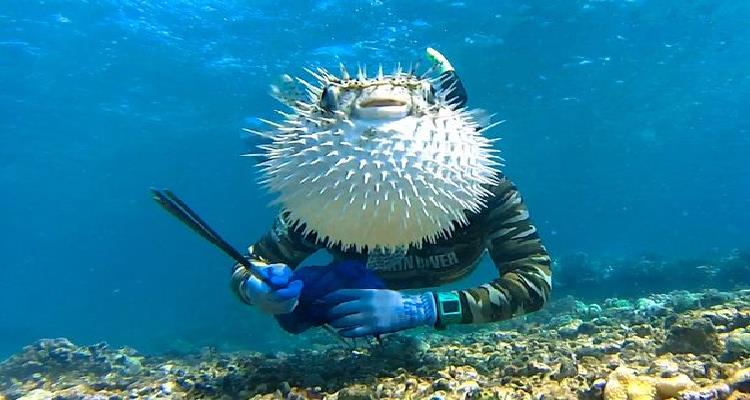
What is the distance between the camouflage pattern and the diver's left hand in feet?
0.82

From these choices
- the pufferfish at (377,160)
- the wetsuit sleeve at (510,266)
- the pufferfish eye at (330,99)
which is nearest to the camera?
the pufferfish at (377,160)

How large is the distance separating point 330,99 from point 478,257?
2.16 m

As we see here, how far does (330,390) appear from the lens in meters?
2.71

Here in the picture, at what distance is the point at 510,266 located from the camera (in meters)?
3.32

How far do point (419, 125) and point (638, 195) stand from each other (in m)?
91.0

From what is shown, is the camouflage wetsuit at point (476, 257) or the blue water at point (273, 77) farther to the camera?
the blue water at point (273, 77)

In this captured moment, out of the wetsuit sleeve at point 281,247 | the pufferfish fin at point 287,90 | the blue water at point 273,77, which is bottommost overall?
the wetsuit sleeve at point 281,247

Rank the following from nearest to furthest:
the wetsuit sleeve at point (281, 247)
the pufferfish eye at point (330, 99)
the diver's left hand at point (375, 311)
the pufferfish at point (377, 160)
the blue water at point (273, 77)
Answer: the pufferfish at point (377, 160), the pufferfish eye at point (330, 99), the diver's left hand at point (375, 311), the wetsuit sleeve at point (281, 247), the blue water at point (273, 77)

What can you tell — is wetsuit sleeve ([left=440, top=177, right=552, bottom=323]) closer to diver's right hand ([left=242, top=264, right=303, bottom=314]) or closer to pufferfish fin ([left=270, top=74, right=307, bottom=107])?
diver's right hand ([left=242, top=264, right=303, bottom=314])

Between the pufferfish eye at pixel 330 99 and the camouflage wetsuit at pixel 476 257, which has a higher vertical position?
the pufferfish eye at pixel 330 99

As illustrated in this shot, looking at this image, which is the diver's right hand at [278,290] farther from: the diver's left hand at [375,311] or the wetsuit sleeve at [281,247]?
the wetsuit sleeve at [281,247]

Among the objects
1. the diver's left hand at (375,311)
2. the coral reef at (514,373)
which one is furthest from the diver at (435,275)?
the coral reef at (514,373)

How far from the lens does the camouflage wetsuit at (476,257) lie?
3.07m

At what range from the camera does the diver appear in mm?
2949
